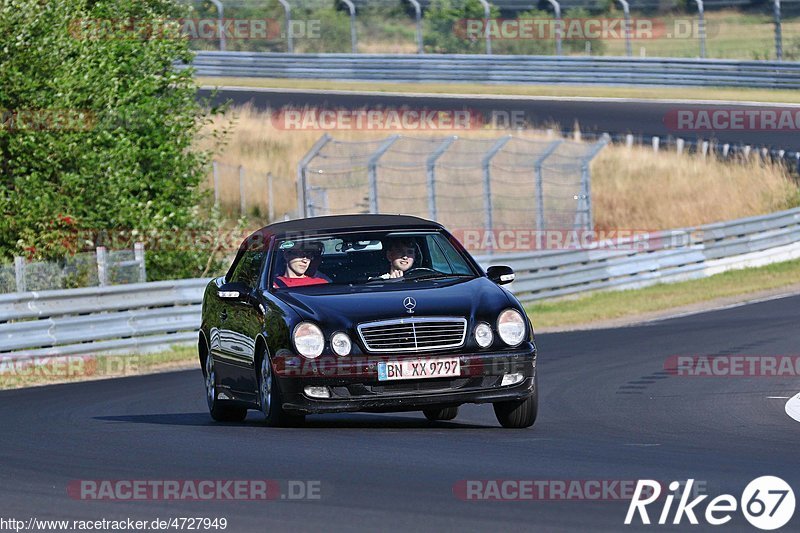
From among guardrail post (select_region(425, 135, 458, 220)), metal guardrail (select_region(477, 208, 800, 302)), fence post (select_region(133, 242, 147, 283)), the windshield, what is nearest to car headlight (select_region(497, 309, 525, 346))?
the windshield

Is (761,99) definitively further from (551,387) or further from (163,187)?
(551,387)

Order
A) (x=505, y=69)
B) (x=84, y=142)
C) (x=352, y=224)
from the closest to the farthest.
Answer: (x=352, y=224)
(x=84, y=142)
(x=505, y=69)

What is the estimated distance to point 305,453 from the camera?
9.05m

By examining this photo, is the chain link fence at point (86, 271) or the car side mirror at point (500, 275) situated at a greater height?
the car side mirror at point (500, 275)

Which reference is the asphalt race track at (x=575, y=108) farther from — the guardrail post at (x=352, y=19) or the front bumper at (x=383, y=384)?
the front bumper at (x=383, y=384)

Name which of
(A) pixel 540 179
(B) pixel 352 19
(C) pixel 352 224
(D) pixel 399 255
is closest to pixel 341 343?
(D) pixel 399 255

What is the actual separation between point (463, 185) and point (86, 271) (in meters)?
11.9

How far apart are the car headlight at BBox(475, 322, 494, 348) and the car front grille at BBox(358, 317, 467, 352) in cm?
24

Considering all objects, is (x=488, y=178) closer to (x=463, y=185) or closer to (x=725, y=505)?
(x=463, y=185)

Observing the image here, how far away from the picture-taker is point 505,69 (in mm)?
44969

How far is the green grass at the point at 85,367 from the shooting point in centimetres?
1739

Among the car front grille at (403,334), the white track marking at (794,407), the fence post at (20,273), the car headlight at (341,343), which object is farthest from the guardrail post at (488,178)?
the car headlight at (341,343)

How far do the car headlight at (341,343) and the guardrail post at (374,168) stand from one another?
13.8 meters

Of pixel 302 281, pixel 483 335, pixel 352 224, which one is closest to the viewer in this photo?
pixel 483 335
